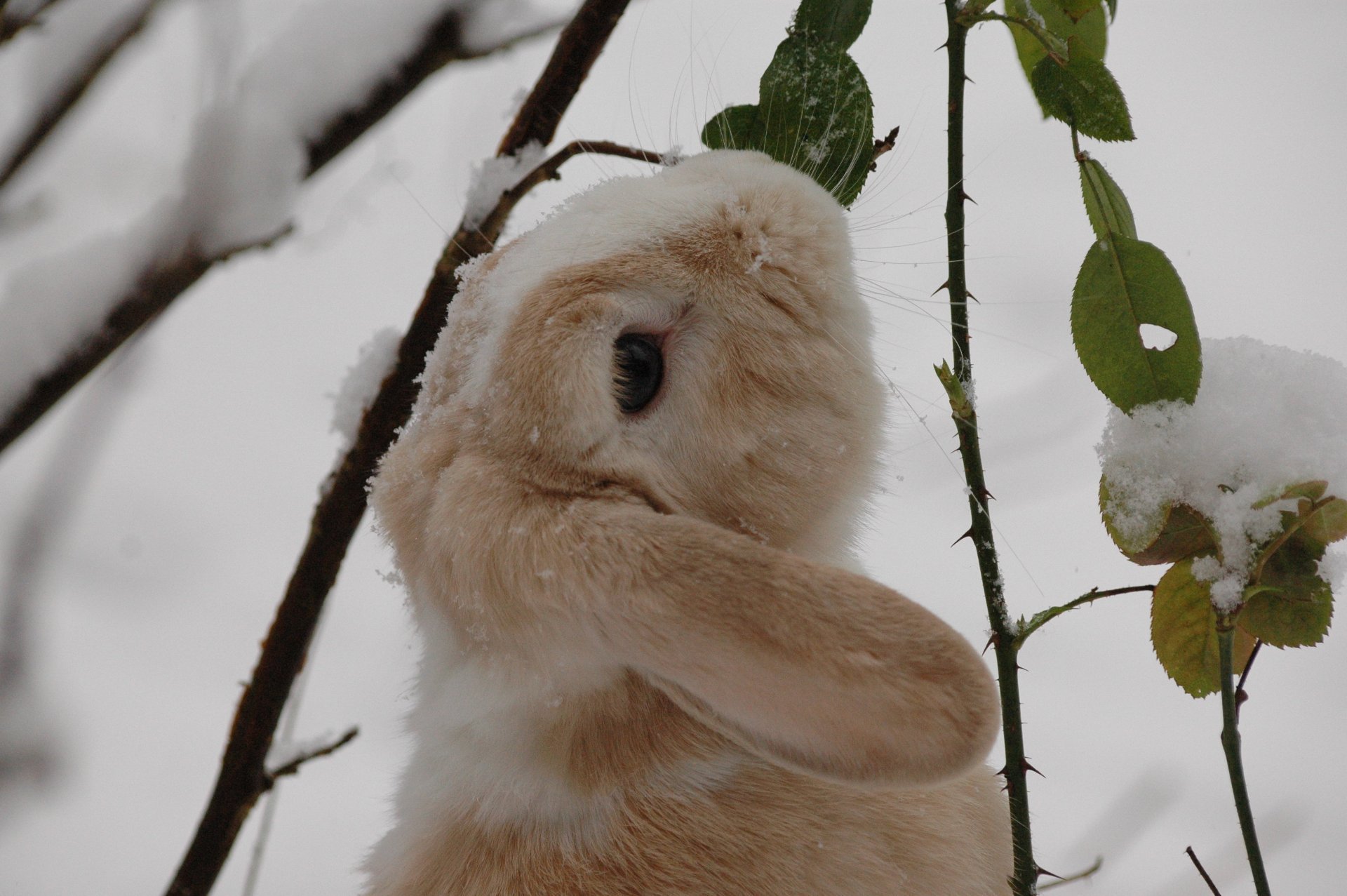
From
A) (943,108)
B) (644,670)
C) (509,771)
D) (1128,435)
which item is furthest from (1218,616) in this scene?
(943,108)

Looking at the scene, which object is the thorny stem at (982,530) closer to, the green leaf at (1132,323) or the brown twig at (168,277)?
the green leaf at (1132,323)

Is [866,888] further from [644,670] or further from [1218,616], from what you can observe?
[1218,616]

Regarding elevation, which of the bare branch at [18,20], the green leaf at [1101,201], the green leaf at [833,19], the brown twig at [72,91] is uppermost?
the bare branch at [18,20]

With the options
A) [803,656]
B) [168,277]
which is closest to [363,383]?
[168,277]

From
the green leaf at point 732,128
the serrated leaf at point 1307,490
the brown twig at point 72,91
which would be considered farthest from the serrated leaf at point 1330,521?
the brown twig at point 72,91

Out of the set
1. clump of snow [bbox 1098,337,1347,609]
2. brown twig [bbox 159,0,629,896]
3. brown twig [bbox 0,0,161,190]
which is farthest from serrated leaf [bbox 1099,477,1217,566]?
brown twig [bbox 0,0,161,190]

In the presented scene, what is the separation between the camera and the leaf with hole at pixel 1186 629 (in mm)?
846

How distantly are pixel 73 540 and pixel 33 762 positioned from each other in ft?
1.64

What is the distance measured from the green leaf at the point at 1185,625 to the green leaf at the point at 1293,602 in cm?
4

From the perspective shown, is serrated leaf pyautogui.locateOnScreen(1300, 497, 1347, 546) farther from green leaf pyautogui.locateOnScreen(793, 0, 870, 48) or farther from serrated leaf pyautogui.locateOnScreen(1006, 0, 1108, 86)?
green leaf pyautogui.locateOnScreen(793, 0, 870, 48)

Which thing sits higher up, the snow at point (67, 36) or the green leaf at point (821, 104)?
the snow at point (67, 36)

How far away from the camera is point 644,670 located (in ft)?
3.27

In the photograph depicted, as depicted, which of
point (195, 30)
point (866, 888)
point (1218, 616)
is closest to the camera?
point (1218, 616)

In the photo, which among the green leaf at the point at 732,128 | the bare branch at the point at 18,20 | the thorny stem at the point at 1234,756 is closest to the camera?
the thorny stem at the point at 1234,756
